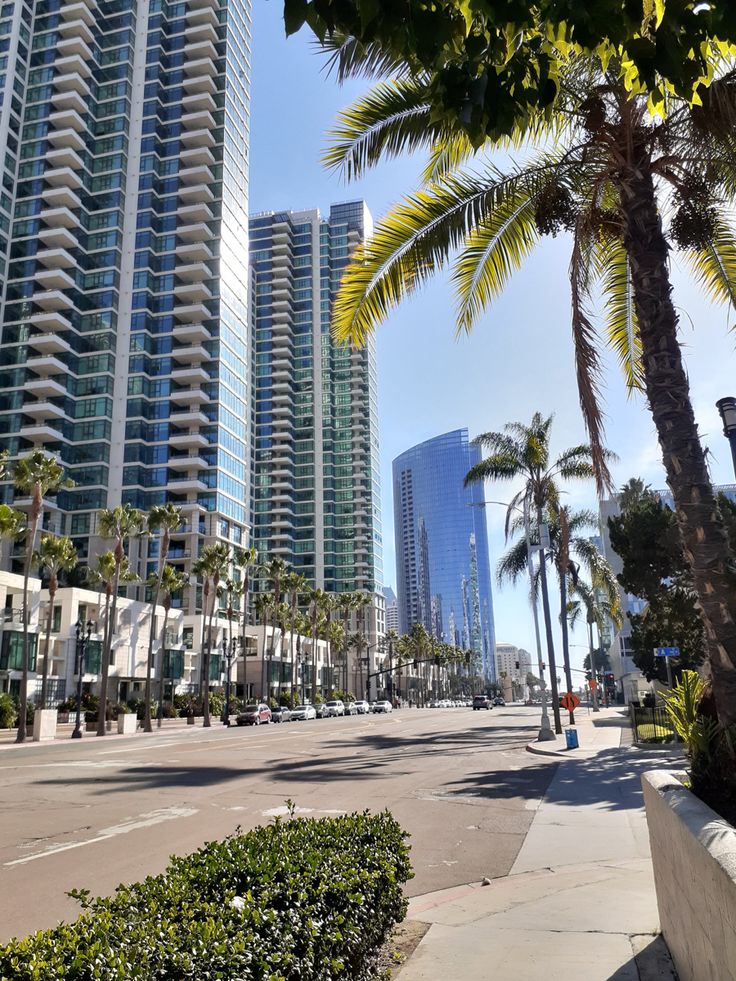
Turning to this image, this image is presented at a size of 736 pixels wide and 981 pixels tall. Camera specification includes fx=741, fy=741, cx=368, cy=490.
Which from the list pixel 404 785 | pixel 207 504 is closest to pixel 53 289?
pixel 207 504

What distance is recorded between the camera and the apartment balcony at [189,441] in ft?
283

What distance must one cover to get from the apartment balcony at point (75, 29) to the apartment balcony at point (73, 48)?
1.22ft

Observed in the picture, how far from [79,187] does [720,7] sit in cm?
10516

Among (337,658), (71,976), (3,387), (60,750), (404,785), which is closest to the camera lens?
(71,976)

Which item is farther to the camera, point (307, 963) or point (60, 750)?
point (60, 750)

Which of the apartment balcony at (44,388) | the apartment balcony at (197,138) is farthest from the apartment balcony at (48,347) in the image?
the apartment balcony at (197,138)

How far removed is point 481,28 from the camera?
147 inches

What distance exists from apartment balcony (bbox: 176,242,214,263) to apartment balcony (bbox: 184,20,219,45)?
98.5 ft

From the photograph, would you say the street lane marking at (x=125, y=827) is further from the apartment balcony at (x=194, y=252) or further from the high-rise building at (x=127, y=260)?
the apartment balcony at (x=194, y=252)

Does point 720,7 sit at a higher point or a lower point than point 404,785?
higher

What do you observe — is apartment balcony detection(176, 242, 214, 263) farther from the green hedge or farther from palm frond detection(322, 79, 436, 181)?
the green hedge

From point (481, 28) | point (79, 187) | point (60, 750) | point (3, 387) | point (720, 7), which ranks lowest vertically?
point (60, 750)

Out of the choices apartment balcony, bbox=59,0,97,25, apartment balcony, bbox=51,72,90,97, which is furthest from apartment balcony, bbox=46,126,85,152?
apartment balcony, bbox=59,0,97,25

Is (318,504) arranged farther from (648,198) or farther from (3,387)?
(648,198)
